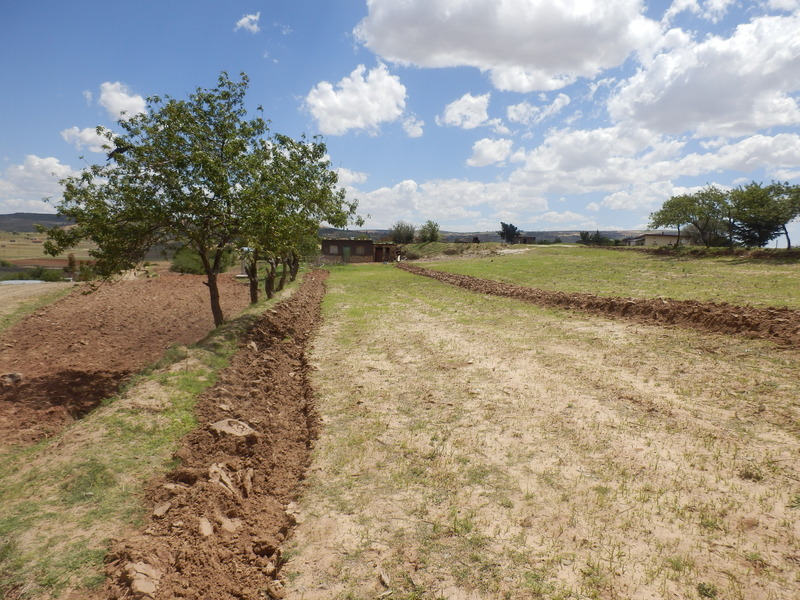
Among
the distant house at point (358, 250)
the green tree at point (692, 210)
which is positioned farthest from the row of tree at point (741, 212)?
the distant house at point (358, 250)

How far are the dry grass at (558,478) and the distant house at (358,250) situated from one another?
249 feet

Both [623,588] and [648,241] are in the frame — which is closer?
[623,588]

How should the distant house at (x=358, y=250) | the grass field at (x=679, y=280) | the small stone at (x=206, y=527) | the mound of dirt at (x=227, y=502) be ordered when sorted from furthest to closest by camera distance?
the distant house at (x=358, y=250)
the grass field at (x=679, y=280)
the small stone at (x=206, y=527)
the mound of dirt at (x=227, y=502)

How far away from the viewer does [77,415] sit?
417 inches

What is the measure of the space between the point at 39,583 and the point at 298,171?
18968mm

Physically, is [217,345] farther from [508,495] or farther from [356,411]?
[508,495]

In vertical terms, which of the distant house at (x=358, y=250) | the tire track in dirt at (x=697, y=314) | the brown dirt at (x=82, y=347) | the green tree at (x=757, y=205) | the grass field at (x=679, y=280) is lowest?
the brown dirt at (x=82, y=347)

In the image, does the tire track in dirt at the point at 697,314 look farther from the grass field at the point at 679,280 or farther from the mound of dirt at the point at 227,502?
the mound of dirt at the point at 227,502

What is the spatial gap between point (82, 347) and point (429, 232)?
87.5 metres

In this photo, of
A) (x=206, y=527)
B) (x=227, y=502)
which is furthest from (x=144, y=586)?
(x=227, y=502)

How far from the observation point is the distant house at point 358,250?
87.1 meters

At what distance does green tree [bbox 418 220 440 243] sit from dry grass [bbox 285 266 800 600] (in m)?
88.0

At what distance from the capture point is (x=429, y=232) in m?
99.7

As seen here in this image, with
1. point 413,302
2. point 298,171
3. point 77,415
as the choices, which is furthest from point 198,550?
point 413,302
